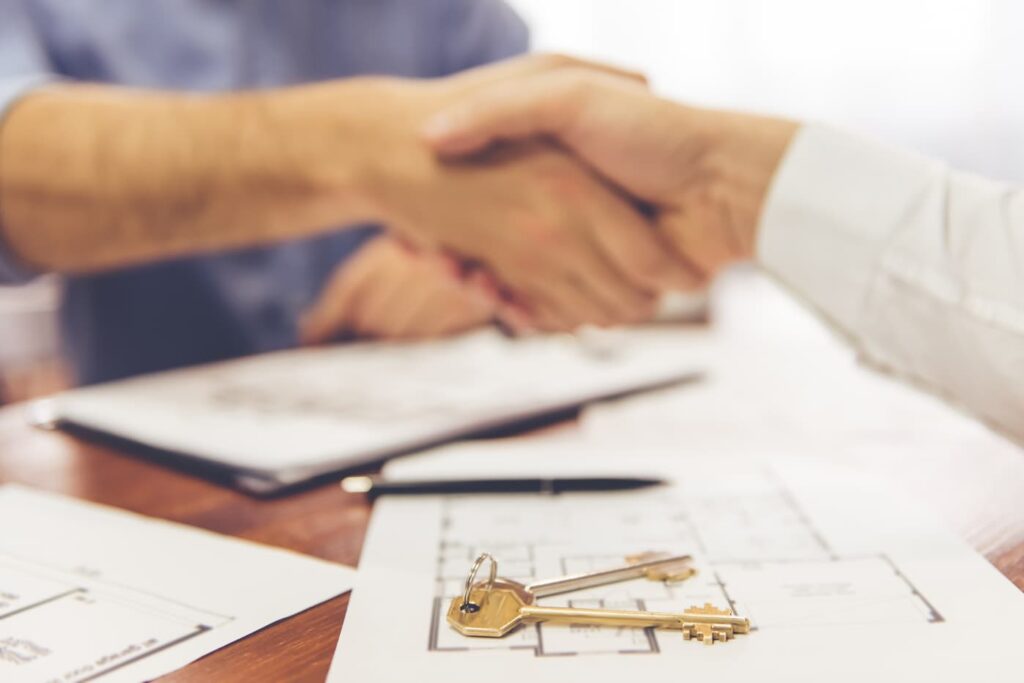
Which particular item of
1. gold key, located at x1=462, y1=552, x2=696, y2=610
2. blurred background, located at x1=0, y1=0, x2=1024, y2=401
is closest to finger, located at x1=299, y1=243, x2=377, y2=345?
gold key, located at x1=462, y1=552, x2=696, y2=610

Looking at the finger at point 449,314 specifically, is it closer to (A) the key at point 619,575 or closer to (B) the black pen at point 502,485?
(B) the black pen at point 502,485

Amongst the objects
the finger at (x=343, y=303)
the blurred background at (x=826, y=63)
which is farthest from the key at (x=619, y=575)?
the blurred background at (x=826, y=63)

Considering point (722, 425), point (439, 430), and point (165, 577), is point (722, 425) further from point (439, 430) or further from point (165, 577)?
point (165, 577)

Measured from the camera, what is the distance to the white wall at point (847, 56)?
1.77 m

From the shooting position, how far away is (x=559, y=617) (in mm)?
302

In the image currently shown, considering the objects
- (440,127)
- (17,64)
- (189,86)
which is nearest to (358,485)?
(440,127)

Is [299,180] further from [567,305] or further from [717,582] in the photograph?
[717,582]

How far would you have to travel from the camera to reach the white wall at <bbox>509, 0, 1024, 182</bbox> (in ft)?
5.81

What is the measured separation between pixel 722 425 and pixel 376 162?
334 mm

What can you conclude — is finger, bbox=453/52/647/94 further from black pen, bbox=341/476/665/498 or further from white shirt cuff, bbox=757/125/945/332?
black pen, bbox=341/476/665/498

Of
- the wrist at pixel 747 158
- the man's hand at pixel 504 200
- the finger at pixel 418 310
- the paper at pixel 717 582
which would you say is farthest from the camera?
the finger at pixel 418 310

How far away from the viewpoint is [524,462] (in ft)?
1.72

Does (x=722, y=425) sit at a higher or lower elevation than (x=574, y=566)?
higher

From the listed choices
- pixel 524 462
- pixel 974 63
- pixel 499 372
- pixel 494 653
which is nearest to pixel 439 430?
pixel 524 462
